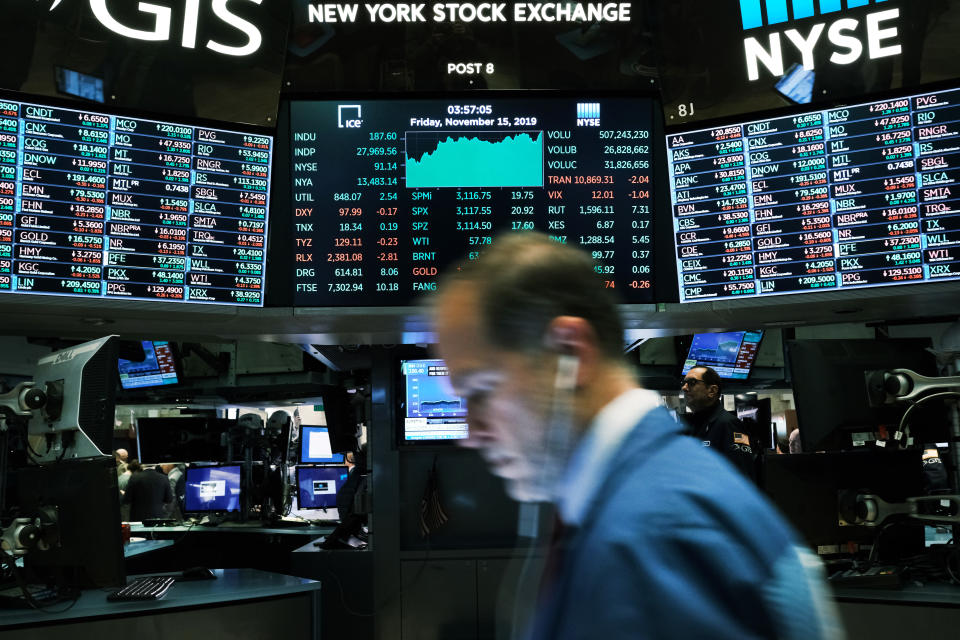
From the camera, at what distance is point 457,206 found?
3738mm

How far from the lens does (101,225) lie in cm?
343

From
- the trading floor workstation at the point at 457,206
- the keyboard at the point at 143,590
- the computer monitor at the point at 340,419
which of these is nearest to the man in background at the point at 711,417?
the trading floor workstation at the point at 457,206

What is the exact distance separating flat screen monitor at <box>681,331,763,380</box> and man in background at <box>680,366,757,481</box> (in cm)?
429

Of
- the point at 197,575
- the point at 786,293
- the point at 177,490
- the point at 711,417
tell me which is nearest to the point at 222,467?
the point at 177,490

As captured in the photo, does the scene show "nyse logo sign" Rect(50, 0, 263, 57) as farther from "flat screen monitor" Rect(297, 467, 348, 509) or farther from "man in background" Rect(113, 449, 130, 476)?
"man in background" Rect(113, 449, 130, 476)

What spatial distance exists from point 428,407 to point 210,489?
156 inches

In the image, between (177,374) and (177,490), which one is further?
(177,374)

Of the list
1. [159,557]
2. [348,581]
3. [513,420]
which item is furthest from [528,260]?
[159,557]

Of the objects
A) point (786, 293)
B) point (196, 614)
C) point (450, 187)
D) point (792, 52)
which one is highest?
point (792, 52)

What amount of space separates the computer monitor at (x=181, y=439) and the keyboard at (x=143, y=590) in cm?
420

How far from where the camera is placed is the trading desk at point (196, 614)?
312 cm

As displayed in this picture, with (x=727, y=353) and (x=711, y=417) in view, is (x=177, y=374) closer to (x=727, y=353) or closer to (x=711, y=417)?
(x=727, y=353)

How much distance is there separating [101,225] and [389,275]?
46.6 inches

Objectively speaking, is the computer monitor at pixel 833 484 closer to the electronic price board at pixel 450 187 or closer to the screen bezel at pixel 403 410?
the electronic price board at pixel 450 187
